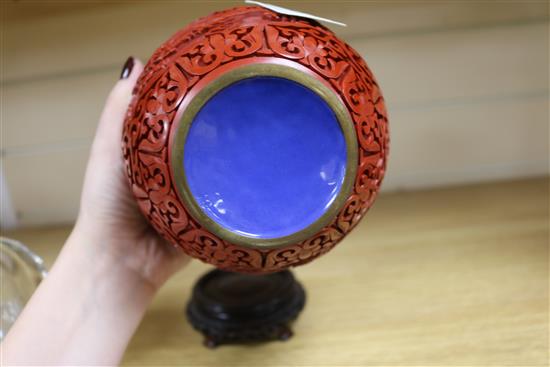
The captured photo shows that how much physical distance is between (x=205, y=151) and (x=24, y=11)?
68 centimetres

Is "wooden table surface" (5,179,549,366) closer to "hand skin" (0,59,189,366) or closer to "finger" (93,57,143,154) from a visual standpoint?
"hand skin" (0,59,189,366)

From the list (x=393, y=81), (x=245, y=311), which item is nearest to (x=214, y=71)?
(x=245, y=311)

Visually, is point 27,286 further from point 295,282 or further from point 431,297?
point 431,297

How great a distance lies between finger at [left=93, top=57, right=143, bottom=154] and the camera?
782 mm

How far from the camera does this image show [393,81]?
3.82 feet

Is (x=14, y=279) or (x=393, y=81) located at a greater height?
(x=393, y=81)

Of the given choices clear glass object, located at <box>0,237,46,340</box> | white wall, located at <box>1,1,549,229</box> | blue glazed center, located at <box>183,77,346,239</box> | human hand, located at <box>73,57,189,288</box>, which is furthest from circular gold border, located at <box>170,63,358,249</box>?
white wall, located at <box>1,1,549,229</box>

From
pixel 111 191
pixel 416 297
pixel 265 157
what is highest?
pixel 265 157

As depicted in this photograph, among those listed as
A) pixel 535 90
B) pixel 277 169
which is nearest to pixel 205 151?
pixel 277 169

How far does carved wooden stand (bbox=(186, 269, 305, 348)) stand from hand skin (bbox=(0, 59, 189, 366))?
0.09m

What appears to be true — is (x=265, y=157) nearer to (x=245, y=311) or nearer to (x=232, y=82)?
(x=232, y=82)

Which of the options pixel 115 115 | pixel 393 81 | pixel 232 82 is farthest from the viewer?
pixel 393 81

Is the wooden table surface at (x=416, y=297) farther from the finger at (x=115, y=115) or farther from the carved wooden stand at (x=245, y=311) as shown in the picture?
the finger at (x=115, y=115)

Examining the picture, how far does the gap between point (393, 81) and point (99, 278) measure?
2.28 ft
